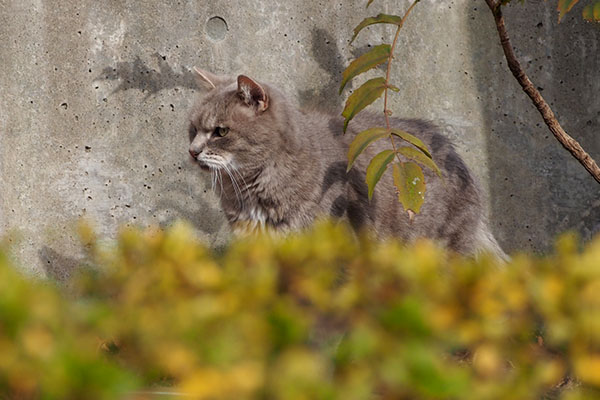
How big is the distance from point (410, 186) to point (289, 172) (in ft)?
2.02

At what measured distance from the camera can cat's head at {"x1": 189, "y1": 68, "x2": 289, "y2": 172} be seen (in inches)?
97.6

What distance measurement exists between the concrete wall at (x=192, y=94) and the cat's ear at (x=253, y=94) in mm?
556

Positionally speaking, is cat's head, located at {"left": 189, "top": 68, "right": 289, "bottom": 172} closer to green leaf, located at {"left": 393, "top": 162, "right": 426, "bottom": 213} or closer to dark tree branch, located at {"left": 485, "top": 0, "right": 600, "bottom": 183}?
green leaf, located at {"left": 393, "top": 162, "right": 426, "bottom": 213}

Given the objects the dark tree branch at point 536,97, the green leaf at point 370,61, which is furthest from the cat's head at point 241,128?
the dark tree branch at point 536,97

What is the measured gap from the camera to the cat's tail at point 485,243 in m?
2.78

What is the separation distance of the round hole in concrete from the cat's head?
502 millimetres

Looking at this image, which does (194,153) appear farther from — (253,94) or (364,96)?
(364,96)

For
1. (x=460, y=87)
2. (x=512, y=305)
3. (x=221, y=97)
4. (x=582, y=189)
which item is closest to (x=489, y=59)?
(x=460, y=87)

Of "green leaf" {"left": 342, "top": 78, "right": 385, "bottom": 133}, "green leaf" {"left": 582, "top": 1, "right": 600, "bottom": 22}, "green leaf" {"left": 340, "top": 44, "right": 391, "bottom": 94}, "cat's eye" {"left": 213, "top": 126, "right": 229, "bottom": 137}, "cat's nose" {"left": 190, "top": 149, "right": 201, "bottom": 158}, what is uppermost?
"green leaf" {"left": 582, "top": 1, "right": 600, "bottom": 22}

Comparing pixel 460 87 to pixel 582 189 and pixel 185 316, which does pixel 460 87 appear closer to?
pixel 582 189

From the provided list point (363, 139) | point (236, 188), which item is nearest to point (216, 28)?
point (236, 188)

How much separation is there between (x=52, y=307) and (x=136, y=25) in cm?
252

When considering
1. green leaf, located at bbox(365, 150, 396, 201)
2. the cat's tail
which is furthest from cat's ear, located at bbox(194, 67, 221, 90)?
the cat's tail

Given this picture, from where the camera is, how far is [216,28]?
2980 millimetres
